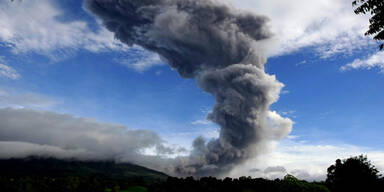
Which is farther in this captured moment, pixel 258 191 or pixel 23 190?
pixel 258 191

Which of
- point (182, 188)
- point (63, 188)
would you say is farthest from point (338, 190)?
point (63, 188)

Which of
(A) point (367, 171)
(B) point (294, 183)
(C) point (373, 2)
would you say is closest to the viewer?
(C) point (373, 2)

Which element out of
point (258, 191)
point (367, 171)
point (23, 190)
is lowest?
point (23, 190)

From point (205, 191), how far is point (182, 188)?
323 inches

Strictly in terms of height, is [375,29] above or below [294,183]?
above

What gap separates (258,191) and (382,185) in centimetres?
3810

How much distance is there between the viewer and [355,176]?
7175 centimetres

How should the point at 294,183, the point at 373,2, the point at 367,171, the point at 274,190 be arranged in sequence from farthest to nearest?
the point at 274,190 < the point at 367,171 < the point at 294,183 < the point at 373,2

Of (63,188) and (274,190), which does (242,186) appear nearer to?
(274,190)

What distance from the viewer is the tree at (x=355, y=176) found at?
6925 centimetres

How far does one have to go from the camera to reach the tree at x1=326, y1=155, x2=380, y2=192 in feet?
227

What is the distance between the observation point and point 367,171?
7144 cm

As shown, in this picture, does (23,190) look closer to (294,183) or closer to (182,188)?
(182,188)

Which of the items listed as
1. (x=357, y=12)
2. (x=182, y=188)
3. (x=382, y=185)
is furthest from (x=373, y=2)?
(x=182, y=188)
